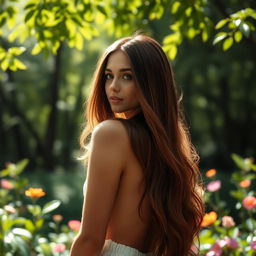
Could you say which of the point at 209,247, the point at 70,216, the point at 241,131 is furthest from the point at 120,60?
the point at 241,131

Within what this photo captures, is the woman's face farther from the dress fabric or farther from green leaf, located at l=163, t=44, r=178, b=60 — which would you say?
green leaf, located at l=163, t=44, r=178, b=60

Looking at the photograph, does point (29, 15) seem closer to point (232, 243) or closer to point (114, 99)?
point (114, 99)

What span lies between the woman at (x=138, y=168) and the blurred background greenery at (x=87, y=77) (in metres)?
1.20

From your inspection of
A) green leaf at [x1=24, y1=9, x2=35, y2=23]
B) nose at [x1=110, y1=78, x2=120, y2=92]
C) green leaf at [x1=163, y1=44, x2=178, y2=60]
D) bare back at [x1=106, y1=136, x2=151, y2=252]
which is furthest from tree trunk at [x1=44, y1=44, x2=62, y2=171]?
bare back at [x1=106, y1=136, x2=151, y2=252]

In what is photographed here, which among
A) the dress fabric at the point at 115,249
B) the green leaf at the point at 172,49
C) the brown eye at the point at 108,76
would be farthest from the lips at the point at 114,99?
the green leaf at the point at 172,49

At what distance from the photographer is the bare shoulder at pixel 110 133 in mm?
1969

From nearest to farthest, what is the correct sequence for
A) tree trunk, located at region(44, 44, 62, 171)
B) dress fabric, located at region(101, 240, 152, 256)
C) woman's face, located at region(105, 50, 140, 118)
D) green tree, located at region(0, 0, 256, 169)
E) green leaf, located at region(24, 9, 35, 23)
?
dress fabric, located at region(101, 240, 152, 256), woman's face, located at region(105, 50, 140, 118), green leaf, located at region(24, 9, 35, 23), green tree, located at region(0, 0, 256, 169), tree trunk, located at region(44, 44, 62, 171)

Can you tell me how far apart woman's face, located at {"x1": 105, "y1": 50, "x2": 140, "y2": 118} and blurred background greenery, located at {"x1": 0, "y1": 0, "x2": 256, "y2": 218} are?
1.22m

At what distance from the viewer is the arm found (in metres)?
1.94

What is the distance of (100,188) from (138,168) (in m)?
0.20

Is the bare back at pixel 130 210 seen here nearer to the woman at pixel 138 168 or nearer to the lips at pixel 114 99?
the woman at pixel 138 168

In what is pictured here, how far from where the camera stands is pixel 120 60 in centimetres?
221

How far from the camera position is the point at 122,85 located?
220cm

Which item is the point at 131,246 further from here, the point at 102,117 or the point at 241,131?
the point at 241,131
